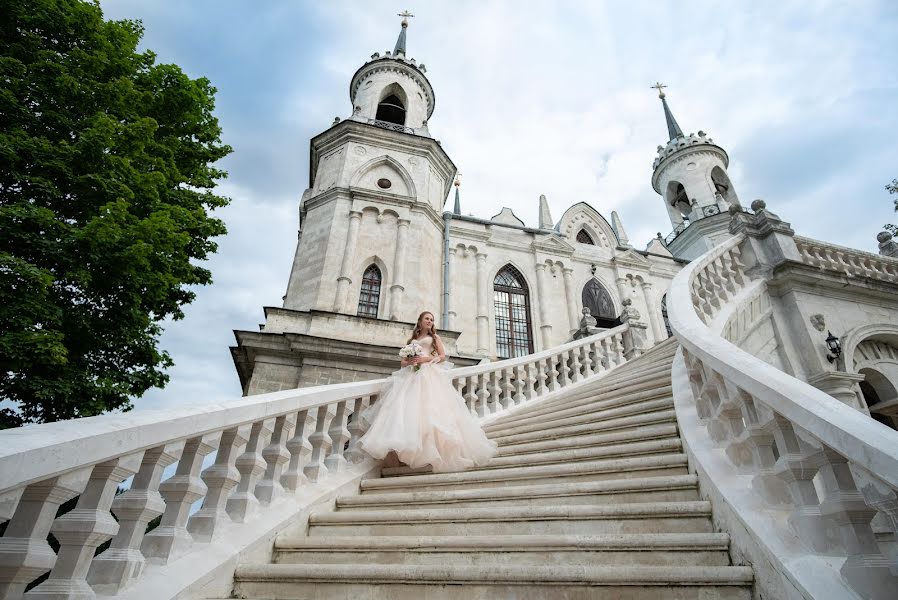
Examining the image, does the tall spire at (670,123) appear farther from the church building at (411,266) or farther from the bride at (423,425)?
the bride at (423,425)

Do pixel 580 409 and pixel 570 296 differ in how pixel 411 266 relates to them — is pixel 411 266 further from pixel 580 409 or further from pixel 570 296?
pixel 580 409

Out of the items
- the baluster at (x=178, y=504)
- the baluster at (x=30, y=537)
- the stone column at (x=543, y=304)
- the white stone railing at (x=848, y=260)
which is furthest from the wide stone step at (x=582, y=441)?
the stone column at (x=543, y=304)

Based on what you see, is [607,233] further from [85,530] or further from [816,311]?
[85,530]

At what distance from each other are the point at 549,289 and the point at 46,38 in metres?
16.2

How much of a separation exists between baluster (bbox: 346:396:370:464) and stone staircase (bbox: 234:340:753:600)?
37 cm

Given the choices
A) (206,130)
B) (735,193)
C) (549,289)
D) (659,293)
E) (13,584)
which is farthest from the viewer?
(735,193)

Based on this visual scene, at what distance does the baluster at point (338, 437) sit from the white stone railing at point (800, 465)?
3.30 meters

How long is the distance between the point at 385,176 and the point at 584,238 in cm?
1069

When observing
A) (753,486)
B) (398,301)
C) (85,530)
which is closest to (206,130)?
(398,301)

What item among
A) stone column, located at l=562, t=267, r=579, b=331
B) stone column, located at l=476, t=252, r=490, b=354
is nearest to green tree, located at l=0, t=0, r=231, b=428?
stone column, located at l=476, t=252, r=490, b=354

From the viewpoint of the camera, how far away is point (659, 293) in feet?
65.5

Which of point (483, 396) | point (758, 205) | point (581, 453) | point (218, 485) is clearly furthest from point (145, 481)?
point (758, 205)

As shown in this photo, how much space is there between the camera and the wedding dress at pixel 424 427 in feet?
14.7

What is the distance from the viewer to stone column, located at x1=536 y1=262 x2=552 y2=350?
16766mm
